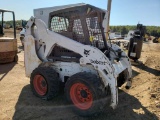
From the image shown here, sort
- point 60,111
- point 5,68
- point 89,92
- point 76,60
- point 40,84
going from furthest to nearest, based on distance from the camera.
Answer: point 5,68, point 40,84, point 76,60, point 60,111, point 89,92

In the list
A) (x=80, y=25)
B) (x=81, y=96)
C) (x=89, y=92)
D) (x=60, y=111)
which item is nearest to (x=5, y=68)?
(x=60, y=111)

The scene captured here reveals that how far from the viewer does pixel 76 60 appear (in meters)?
4.29

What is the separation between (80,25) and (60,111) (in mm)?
1942

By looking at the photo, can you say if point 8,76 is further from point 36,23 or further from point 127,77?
point 127,77

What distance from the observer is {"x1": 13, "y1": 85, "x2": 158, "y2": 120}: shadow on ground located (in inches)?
152

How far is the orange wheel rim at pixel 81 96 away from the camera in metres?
3.82

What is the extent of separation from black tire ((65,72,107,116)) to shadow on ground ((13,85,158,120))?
0.17 m

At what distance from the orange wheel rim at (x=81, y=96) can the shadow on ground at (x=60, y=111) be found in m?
0.24

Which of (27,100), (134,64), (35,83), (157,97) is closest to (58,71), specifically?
(35,83)

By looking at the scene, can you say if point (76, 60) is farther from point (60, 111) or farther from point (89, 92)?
point (60, 111)

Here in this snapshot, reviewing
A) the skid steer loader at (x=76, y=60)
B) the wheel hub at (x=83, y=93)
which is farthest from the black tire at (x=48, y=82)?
the wheel hub at (x=83, y=93)

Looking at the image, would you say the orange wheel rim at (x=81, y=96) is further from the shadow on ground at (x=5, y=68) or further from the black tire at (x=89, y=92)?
the shadow on ground at (x=5, y=68)

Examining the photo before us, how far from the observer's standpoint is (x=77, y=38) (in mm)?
4496

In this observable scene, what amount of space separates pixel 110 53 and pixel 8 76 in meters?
3.64
